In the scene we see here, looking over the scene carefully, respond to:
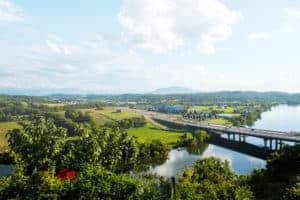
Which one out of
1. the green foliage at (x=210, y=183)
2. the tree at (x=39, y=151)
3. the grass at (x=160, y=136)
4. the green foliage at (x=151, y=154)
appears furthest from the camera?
the grass at (x=160, y=136)

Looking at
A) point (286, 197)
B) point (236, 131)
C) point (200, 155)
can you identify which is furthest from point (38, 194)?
point (236, 131)

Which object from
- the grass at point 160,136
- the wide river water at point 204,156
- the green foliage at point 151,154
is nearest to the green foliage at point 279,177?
the wide river water at point 204,156

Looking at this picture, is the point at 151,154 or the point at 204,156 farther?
the point at 204,156

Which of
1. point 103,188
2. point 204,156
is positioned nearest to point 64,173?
point 103,188

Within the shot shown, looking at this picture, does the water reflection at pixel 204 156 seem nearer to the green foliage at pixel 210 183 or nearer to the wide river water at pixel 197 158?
the wide river water at pixel 197 158

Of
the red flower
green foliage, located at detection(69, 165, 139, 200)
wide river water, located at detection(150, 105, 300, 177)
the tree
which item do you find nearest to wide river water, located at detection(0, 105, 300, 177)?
wide river water, located at detection(150, 105, 300, 177)

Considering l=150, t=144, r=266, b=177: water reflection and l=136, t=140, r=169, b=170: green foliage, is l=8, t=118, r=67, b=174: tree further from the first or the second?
l=136, t=140, r=169, b=170: green foliage

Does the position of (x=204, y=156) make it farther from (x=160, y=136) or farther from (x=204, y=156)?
(x=160, y=136)

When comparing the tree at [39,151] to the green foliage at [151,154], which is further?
the green foliage at [151,154]
